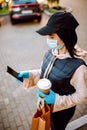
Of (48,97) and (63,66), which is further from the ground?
(63,66)

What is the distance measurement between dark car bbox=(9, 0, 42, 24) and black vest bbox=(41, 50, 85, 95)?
6.51 meters

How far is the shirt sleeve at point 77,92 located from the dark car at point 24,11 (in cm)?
675

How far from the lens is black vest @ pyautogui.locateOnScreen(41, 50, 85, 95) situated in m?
2.11

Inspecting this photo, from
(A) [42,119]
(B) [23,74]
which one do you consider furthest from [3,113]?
(A) [42,119]

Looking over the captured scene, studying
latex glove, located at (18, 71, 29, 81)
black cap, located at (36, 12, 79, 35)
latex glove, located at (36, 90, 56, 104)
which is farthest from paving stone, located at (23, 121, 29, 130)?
black cap, located at (36, 12, 79, 35)

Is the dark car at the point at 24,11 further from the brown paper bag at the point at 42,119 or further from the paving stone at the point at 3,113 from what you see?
the brown paper bag at the point at 42,119

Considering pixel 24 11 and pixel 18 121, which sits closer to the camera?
pixel 18 121

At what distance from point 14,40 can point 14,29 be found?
1.10 m

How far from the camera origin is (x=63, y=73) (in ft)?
7.06

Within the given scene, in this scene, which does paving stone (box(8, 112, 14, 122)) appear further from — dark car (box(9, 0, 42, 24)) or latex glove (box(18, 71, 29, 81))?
dark car (box(9, 0, 42, 24))

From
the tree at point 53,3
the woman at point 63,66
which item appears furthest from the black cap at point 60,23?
the tree at point 53,3

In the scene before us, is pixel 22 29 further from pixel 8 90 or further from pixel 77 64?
pixel 77 64

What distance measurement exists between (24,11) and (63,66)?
6807 mm

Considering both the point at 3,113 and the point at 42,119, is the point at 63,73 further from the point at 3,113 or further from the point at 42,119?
the point at 3,113
